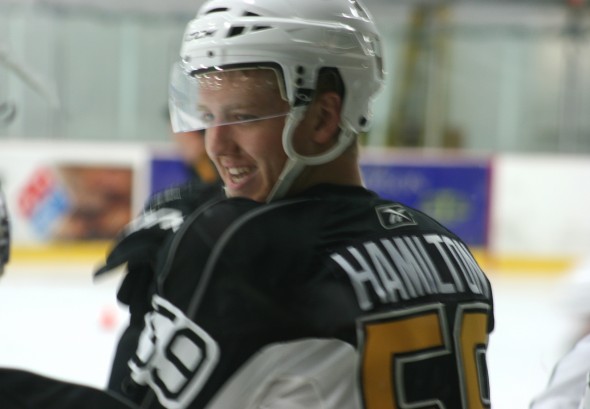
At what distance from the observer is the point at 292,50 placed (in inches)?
39.0

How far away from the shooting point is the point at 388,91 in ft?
25.7

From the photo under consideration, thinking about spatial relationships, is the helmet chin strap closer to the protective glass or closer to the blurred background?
the protective glass

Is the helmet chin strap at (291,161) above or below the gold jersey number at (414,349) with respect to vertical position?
above

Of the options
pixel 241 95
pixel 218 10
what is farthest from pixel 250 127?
pixel 218 10

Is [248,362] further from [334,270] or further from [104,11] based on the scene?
[104,11]

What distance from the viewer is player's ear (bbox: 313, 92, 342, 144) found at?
1031 mm

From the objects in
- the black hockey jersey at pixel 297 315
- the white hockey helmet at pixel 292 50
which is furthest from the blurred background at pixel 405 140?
the black hockey jersey at pixel 297 315

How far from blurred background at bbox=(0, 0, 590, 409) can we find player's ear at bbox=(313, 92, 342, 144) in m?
3.74

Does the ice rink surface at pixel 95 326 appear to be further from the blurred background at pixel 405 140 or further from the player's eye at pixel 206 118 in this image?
the player's eye at pixel 206 118

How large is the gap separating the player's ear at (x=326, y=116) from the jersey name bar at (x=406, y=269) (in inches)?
5.7

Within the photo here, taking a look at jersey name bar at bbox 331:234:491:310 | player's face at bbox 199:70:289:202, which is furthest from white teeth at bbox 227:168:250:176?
jersey name bar at bbox 331:234:491:310

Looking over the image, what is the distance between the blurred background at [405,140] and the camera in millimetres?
6332

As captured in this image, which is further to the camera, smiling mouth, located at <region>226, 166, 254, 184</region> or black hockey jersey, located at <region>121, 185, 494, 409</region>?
smiling mouth, located at <region>226, 166, 254, 184</region>

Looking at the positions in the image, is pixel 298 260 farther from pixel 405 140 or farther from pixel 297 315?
pixel 405 140
